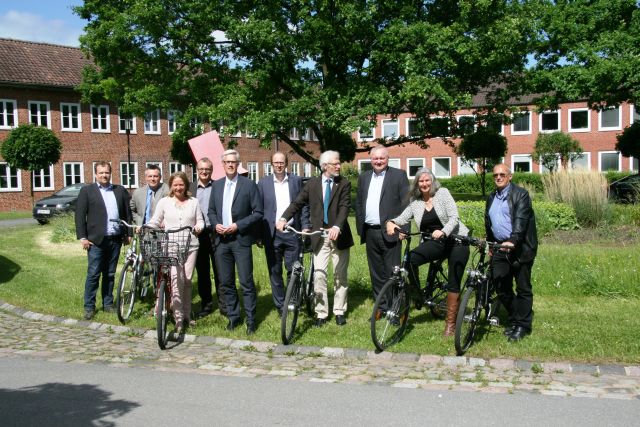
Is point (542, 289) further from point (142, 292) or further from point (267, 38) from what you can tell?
point (267, 38)

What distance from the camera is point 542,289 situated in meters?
9.55

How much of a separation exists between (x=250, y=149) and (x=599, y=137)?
89.5ft

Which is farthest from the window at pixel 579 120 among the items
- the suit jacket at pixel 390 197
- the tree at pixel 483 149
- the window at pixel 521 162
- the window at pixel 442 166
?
the suit jacket at pixel 390 197

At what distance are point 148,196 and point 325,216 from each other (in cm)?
276

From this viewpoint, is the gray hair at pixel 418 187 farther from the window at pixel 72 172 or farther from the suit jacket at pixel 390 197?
the window at pixel 72 172

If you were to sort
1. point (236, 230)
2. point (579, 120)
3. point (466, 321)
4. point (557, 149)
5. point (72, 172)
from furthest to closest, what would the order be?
point (579, 120) < point (557, 149) < point (72, 172) < point (236, 230) < point (466, 321)

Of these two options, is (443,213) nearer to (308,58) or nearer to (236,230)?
(236,230)

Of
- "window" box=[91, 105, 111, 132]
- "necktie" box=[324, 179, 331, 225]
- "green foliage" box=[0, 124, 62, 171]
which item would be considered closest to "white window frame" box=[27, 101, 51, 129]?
"window" box=[91, 105, 111, 132]

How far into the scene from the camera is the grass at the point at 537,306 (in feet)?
22.5

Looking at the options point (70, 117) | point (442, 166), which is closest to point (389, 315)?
point (70, 117)

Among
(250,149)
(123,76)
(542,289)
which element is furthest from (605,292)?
(250,149)

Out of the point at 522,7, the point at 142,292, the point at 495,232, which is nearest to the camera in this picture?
the point at 495,232

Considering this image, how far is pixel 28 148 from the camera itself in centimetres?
3262

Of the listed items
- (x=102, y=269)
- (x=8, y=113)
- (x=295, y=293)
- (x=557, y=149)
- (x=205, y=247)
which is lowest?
(x=295, y=293)
